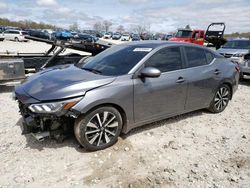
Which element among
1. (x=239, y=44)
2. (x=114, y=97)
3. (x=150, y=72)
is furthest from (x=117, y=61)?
(x=239, y=44)

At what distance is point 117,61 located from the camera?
161 inches

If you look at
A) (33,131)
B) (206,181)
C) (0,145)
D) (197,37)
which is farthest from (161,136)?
(197,37)

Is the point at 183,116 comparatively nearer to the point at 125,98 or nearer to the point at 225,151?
the point at 225,151

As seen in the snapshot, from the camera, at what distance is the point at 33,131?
3.41 m

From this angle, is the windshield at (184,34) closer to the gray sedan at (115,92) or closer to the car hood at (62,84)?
the gray sedan at (115,92)

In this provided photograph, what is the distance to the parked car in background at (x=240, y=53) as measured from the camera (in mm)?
8834

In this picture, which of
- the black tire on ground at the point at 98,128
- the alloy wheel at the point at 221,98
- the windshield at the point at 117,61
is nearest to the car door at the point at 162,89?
the windshield at the point at 117,61

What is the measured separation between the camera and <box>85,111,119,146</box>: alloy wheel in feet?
11.4

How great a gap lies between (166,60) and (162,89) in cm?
55

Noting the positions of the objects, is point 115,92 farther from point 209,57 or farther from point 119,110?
point 209,57

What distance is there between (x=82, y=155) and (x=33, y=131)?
2.57ft

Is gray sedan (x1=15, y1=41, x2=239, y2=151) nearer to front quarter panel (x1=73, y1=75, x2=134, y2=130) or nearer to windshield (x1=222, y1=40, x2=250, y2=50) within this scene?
front quarter panel (x1=73, y1=75, x2=134, y2=130)

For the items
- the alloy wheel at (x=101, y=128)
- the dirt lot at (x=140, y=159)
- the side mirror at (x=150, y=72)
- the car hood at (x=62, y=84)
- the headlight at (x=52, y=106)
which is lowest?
the dirt lot at (x=140, y=159)

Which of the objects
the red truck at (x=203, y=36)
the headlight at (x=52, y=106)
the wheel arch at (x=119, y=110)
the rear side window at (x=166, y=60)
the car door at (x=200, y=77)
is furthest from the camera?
the red truck at (x=203, y=36)
